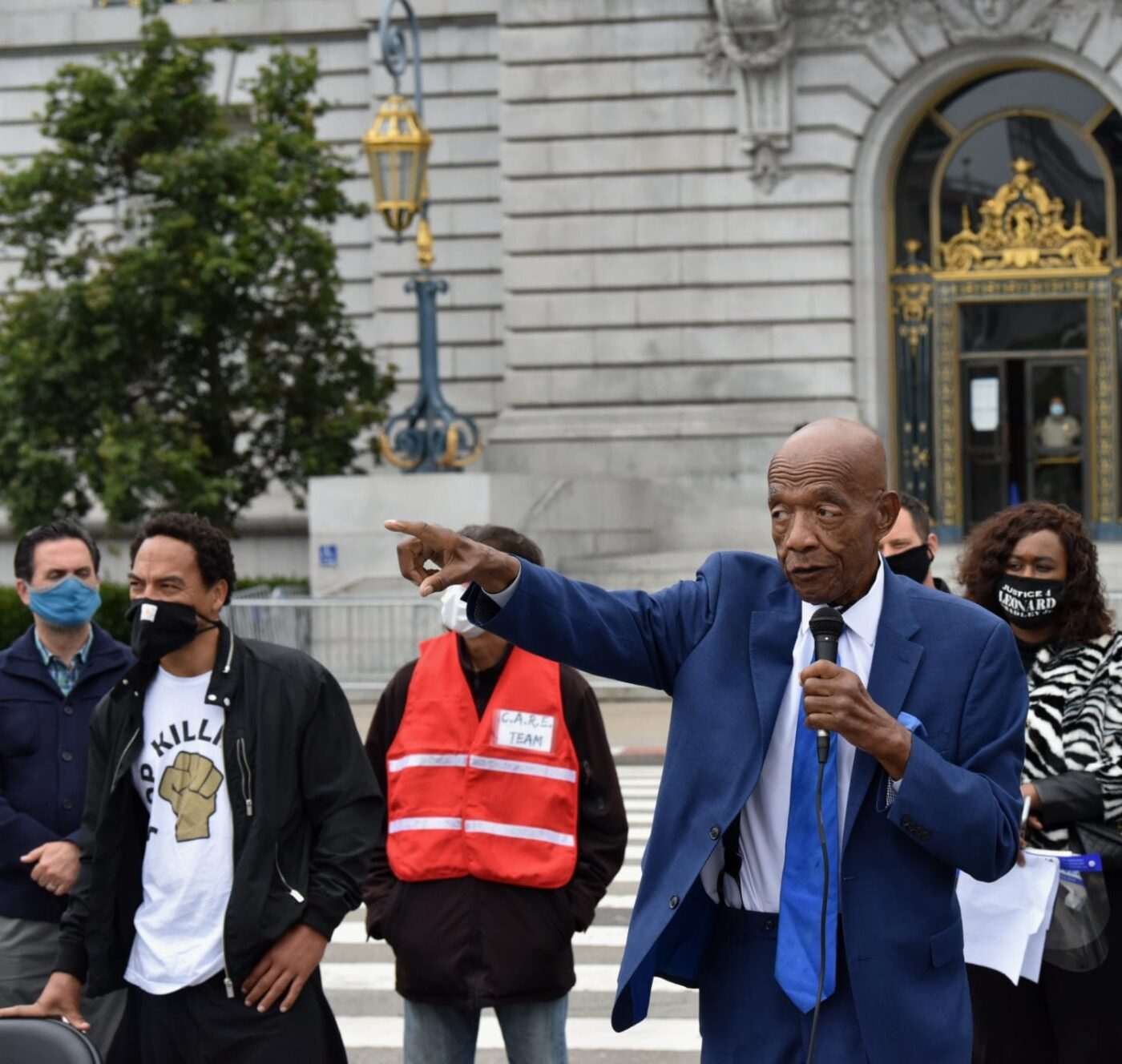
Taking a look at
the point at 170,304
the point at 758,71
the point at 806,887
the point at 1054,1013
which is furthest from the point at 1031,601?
the point at 758,71

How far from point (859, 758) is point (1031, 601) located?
7.24 feet

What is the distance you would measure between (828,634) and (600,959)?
20.9ft

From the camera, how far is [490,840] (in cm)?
599

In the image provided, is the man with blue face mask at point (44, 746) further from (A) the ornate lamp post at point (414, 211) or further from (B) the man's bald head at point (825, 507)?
(A) the ornate lamp post at point (414, 211)

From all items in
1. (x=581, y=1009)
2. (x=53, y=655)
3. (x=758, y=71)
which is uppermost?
(x=758, y=71)

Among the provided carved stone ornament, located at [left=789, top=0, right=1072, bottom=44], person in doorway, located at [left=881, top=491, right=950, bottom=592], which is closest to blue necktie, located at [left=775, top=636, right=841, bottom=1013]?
person in doorway, located at [left=881, top=491, right=950, bottom=592]

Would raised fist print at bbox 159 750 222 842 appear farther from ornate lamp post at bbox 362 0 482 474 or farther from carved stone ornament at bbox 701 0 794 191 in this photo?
carved stone ornament at bbox 701 0 794 191

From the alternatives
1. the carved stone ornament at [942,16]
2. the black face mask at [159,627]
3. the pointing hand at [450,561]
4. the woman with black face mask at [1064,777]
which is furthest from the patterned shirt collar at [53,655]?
the carved stone ornament at [942,16]

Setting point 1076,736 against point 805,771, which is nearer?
point 805,771

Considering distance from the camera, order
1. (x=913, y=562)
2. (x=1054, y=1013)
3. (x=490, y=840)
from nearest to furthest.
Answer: (x=1054, y=1013) → (x=490, y=840) → (x=913, y=562)

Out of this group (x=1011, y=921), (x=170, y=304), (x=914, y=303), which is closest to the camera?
(x=1011, y=921)

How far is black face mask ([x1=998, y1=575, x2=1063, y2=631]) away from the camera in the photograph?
20.1 ft

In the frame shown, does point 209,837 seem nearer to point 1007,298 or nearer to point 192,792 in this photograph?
point 192,792

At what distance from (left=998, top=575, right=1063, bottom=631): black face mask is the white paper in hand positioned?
0.73 metres
